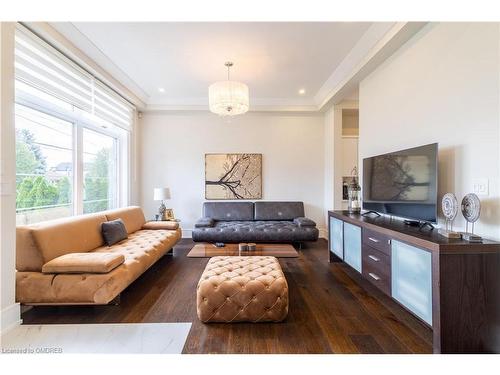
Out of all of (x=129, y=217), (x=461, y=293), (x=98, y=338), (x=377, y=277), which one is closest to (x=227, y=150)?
(x=129, y=217)

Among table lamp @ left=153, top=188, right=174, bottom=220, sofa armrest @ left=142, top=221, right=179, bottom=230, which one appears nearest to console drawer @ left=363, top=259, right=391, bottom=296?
sofa armrest @ left=142, top=221, right=179, bottom=230

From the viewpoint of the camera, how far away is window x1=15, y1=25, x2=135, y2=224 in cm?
239

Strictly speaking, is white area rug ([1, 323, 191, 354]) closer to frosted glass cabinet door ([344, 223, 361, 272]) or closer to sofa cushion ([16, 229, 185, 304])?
sofa cushion ([16, 229, 185, 304])

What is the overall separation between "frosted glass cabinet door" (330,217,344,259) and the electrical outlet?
4.74 feet

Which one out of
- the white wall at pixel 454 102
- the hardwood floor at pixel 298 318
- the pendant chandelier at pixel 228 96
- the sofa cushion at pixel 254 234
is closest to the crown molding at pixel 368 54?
the white wall at pixel 454 102

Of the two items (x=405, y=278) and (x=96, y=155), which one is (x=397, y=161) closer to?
(x=405, y=278)

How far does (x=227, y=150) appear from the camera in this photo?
493 cm

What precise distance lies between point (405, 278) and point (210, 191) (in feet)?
12.5

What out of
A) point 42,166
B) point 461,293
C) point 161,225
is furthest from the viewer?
point 161,225

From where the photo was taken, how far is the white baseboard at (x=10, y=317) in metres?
1.76

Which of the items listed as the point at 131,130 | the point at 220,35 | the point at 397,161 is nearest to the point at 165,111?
the point at 131,130

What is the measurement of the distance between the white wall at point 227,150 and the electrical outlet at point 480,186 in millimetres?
3248

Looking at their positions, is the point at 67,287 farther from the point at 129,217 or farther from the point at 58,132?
the point at 58,132

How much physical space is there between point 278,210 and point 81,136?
3628 millimetres
